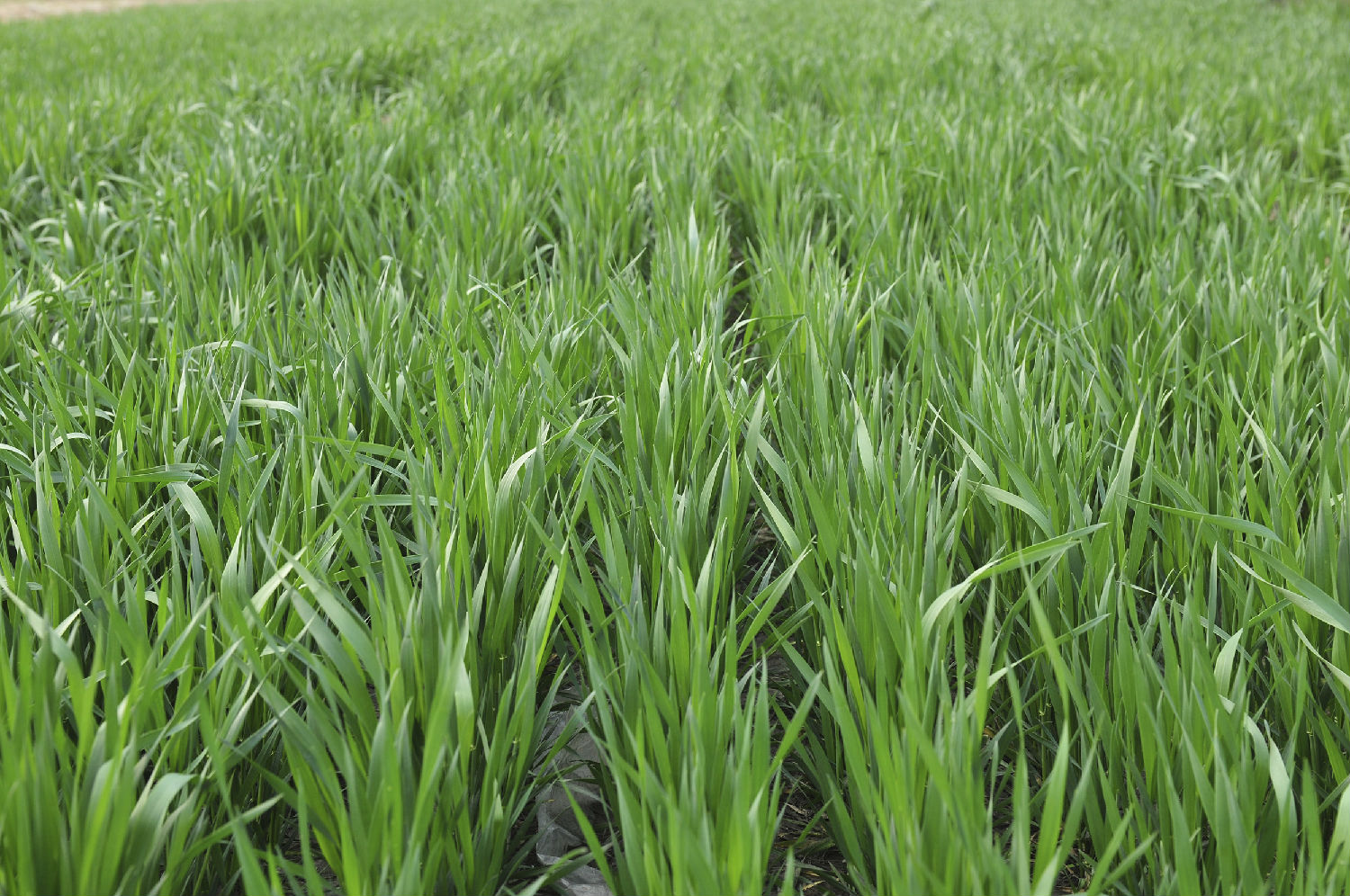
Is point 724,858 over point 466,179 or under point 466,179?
under

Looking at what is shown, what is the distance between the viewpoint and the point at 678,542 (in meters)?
0.81

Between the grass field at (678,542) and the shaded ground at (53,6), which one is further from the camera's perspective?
the shaded ground at (53,6)

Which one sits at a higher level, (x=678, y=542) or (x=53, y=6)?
(x=53, y=6)

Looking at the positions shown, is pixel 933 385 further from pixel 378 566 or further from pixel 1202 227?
pixel 1202 227

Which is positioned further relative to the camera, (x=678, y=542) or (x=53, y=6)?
(x=53, y=6)

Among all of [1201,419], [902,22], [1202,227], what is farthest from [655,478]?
[902,22]

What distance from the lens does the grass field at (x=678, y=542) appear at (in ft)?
2.15

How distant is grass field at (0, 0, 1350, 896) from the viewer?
656 millimetres

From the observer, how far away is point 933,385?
4.28 feet

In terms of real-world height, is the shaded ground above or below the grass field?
above

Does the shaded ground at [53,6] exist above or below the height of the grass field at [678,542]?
above

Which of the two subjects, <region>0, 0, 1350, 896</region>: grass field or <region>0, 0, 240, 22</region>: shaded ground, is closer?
<region>0, 0, 1350, 896</region>: grass field

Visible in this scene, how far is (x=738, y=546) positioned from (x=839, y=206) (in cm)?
128

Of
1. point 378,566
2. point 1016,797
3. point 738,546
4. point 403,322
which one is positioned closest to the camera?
point 1016,797
